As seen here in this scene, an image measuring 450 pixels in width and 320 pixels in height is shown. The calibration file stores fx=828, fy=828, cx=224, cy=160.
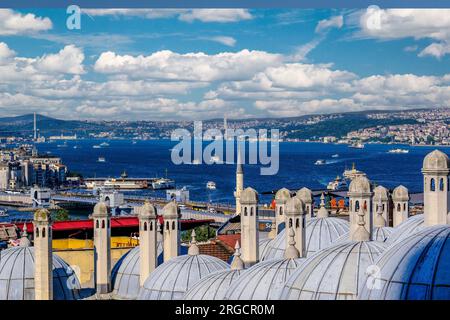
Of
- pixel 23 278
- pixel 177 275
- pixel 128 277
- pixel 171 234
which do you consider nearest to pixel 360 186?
pixel 177 275

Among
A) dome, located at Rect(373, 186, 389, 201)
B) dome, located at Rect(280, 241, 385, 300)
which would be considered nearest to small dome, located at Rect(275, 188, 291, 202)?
dome, located at Rect(373, 186, 389, 201)

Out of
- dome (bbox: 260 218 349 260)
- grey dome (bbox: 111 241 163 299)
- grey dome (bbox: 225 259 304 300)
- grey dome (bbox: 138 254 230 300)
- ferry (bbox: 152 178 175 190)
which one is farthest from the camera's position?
ferry (bbox: 152 178 175 190)

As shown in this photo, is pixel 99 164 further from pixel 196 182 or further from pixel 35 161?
pixel 196 182

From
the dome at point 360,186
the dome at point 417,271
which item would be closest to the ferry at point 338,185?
the dome at point 360,186

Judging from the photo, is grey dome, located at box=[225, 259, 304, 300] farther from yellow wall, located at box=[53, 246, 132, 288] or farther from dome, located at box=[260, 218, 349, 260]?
yellow wall, located at box=[53, 246, 132, 288]

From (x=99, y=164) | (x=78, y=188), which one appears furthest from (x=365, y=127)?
(x=99, y=164)

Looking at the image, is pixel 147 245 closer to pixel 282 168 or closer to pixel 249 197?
pixel 249 197

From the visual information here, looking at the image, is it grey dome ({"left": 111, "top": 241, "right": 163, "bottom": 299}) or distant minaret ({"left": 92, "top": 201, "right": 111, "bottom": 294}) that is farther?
distant minaret ({"left": 92, "top": 201, "right": 111, "bottom": 294})
